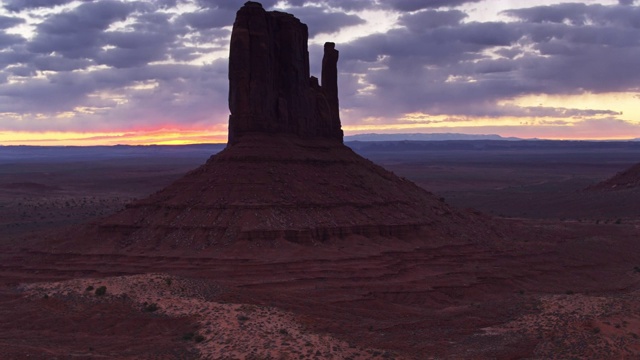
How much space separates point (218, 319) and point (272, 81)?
98.5ft

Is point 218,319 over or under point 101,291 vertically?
under

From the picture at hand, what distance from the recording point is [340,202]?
177 ft

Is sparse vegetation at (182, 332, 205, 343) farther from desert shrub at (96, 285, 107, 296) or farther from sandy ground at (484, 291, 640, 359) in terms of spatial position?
sandy ground at (484, 291, 640, 359)

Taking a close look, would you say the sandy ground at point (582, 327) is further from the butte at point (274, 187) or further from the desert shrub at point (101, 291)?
the butte at point (274, 187)

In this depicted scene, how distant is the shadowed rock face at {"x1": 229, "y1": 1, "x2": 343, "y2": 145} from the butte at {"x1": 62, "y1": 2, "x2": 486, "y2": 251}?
Result: 80 millimetres

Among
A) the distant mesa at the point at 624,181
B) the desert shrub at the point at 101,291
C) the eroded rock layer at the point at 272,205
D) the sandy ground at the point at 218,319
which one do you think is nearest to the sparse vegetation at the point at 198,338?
the sandy ground at the point at 218,319

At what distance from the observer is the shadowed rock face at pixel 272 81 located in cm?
5559

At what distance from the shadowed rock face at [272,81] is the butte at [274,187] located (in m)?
0.08

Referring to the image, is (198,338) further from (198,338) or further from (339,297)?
(339,297)

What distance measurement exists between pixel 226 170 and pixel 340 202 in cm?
882

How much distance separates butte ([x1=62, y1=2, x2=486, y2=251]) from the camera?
50375 mm

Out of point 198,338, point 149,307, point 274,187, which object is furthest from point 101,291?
point 274,187

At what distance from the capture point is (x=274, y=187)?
53.2 metres

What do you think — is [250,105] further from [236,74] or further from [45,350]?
[45,350]
